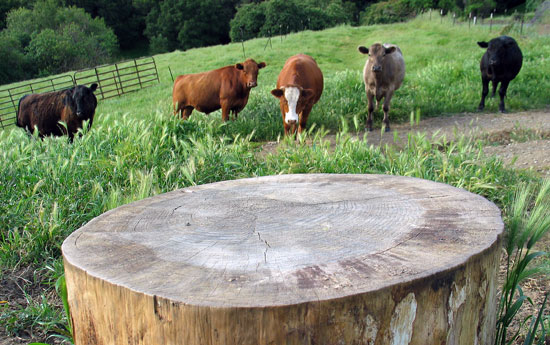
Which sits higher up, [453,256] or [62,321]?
[453,256]

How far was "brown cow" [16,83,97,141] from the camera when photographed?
28.6ft

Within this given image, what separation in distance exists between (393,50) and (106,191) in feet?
21.1

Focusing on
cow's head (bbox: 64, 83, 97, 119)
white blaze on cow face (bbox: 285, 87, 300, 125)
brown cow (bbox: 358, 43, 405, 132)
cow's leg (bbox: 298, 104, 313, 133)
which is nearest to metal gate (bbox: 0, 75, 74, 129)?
cow's head (bbox: 64, 83, 97, 119)

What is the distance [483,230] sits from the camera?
1.81 meters

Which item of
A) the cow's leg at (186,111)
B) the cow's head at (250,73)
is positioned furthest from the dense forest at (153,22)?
the cow's head at (250,73)

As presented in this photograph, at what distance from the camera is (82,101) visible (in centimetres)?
869

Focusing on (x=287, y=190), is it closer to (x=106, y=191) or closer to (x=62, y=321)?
(x=62, y=321)

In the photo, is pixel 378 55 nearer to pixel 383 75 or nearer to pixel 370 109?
pixel 383 75

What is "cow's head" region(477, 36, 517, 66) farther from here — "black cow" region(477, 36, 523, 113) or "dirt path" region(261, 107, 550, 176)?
"dirt path" region(261, 107, 550, 176)

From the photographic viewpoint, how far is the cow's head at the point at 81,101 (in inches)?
340

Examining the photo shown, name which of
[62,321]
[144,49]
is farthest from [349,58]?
[144,49]

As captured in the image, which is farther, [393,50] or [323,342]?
[393,50]

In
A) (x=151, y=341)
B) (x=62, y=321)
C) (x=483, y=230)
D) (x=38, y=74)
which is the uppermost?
(x=483, y=230)

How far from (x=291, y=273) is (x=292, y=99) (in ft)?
22.7
